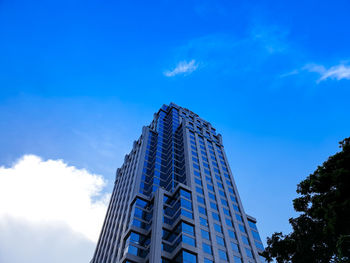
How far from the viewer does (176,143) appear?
8050 cm

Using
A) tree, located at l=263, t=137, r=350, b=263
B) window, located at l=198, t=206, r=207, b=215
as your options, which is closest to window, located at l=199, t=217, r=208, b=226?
window, located at l=198, t=206, r=207, b=215

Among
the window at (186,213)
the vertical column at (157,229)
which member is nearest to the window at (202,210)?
the window at (186,213)

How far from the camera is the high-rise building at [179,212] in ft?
143

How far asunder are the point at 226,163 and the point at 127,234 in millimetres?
41970

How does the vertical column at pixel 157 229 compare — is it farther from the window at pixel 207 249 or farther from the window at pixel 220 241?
the window at pixel 220 241

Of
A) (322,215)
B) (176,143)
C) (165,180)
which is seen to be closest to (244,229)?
(165,180)

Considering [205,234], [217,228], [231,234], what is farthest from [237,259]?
[205,234]

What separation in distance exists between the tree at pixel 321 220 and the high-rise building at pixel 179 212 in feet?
77.8

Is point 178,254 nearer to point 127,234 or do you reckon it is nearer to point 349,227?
point 127,234

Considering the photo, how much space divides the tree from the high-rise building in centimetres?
2370

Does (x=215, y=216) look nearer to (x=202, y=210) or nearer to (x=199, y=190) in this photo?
(x=202, y=210)

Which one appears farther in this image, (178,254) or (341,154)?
(178,254)

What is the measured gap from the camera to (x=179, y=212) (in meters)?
49.1

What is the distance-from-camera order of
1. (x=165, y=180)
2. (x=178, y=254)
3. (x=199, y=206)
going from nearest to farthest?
(x=178, y=254)
(x=199, y=206)
(x=165, y=180)
